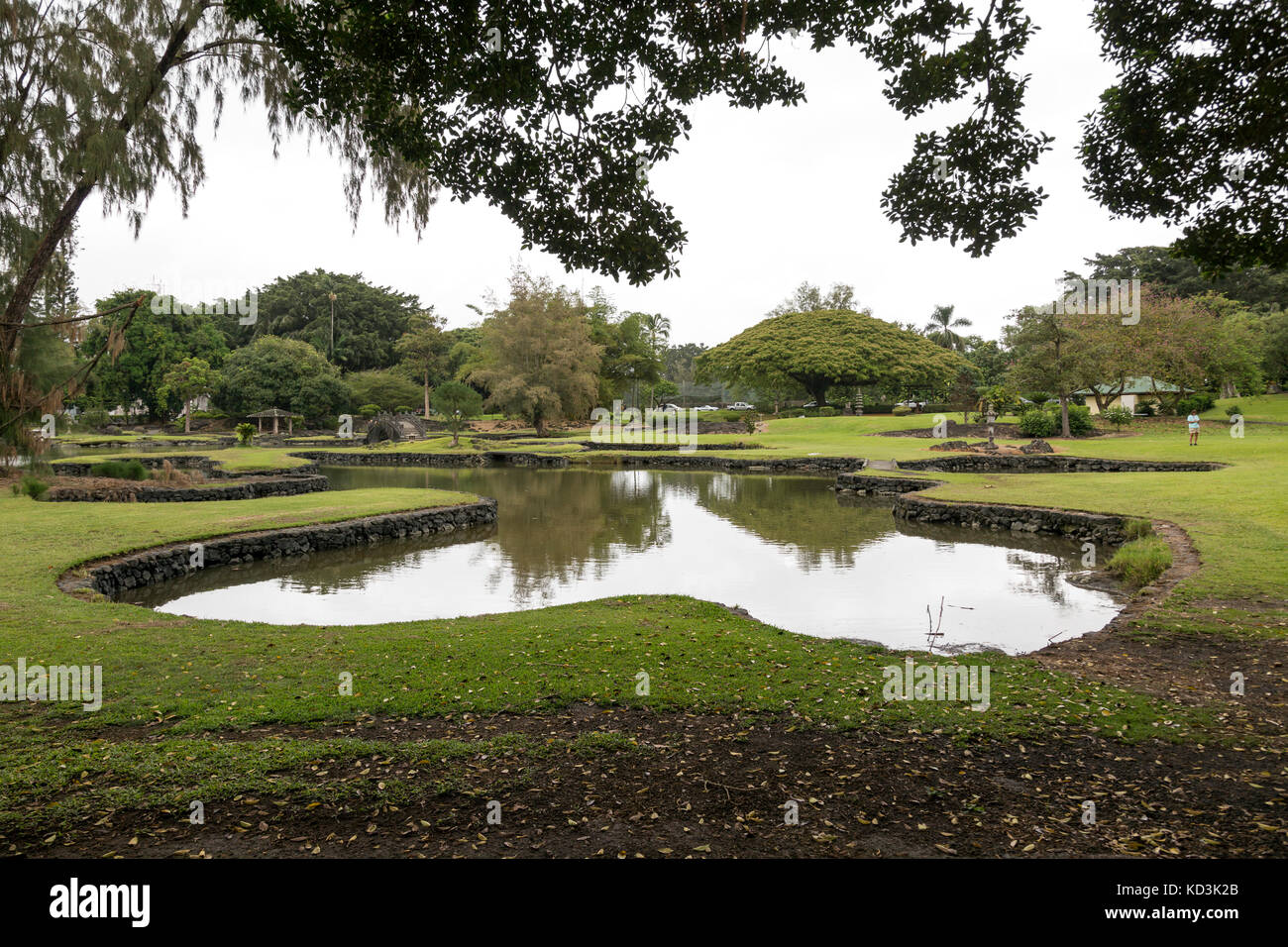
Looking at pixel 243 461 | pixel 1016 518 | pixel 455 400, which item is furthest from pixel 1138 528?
pixel 455 400

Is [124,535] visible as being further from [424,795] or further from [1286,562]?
[1286,562]

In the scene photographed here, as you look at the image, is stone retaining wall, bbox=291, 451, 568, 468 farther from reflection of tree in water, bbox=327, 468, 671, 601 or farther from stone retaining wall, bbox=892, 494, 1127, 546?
stone retaining wall, bbox=892, 494, 1127, 546

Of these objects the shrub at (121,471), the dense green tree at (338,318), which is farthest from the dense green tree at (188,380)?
the shrub at (121,471)

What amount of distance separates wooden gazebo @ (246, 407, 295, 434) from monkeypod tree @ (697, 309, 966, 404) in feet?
110

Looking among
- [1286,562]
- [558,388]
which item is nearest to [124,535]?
[1286,562]

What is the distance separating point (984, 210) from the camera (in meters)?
6.73

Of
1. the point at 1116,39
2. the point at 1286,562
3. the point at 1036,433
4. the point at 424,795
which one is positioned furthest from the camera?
the point at 1036,433

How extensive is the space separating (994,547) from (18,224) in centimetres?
1745

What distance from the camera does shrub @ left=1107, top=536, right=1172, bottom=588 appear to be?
10.8 m

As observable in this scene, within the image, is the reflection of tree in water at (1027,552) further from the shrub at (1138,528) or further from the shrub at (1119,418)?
the shrub at (1119,418)

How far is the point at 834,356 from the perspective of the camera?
5481 centimetres

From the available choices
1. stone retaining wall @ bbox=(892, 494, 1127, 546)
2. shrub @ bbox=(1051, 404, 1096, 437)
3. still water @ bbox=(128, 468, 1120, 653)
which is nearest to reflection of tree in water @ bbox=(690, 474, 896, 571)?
still water @ bbox=(128, 468, 1120, 653)

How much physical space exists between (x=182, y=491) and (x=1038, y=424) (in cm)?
3737

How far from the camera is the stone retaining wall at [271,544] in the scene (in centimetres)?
1142
